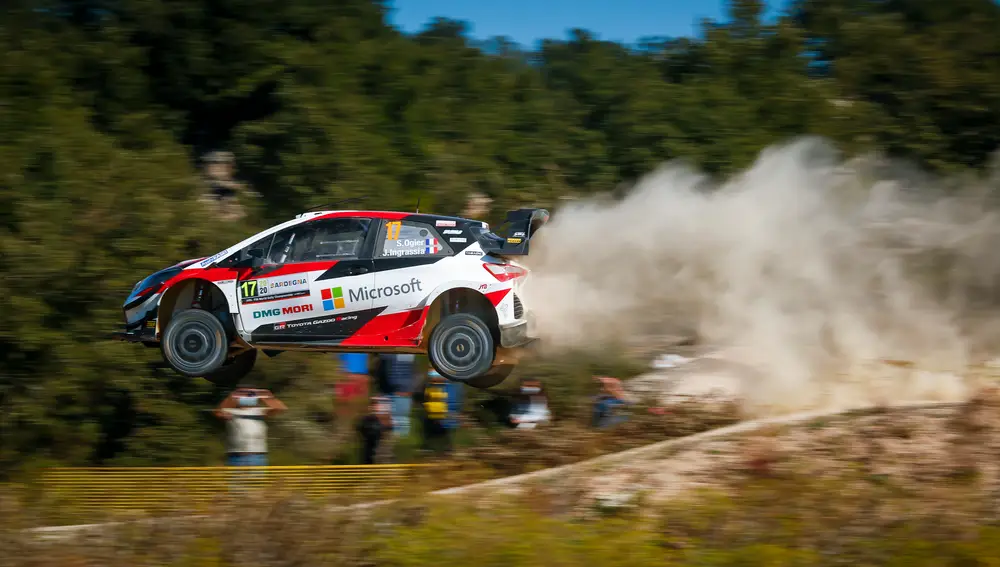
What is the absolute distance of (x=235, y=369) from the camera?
9570 mm

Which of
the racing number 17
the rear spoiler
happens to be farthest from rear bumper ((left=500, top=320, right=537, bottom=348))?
the racing number 17

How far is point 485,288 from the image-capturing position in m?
8.91

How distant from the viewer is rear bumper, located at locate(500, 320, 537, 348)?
351 inches

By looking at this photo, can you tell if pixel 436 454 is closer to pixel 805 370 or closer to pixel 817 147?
pixel 805 370

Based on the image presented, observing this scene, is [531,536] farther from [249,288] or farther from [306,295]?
[249,288]

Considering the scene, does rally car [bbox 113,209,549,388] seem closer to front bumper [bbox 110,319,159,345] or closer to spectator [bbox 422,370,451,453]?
front bumper [bbox 110,319,159,345]

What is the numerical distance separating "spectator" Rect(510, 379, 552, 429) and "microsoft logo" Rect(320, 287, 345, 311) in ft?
13.3

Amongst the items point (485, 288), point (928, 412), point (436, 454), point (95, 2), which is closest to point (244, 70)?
point (95, 2)

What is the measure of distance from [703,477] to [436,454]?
291 centimetres

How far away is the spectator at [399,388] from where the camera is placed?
11.3 metres

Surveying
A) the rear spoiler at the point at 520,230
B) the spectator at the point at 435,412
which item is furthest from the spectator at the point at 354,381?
the rear spoiler at the point at 520,230

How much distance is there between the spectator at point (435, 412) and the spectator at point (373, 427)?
1.48ft

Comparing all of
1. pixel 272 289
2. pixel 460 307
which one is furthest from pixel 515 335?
pixel 272 289

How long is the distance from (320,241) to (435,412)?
9.78 ft
